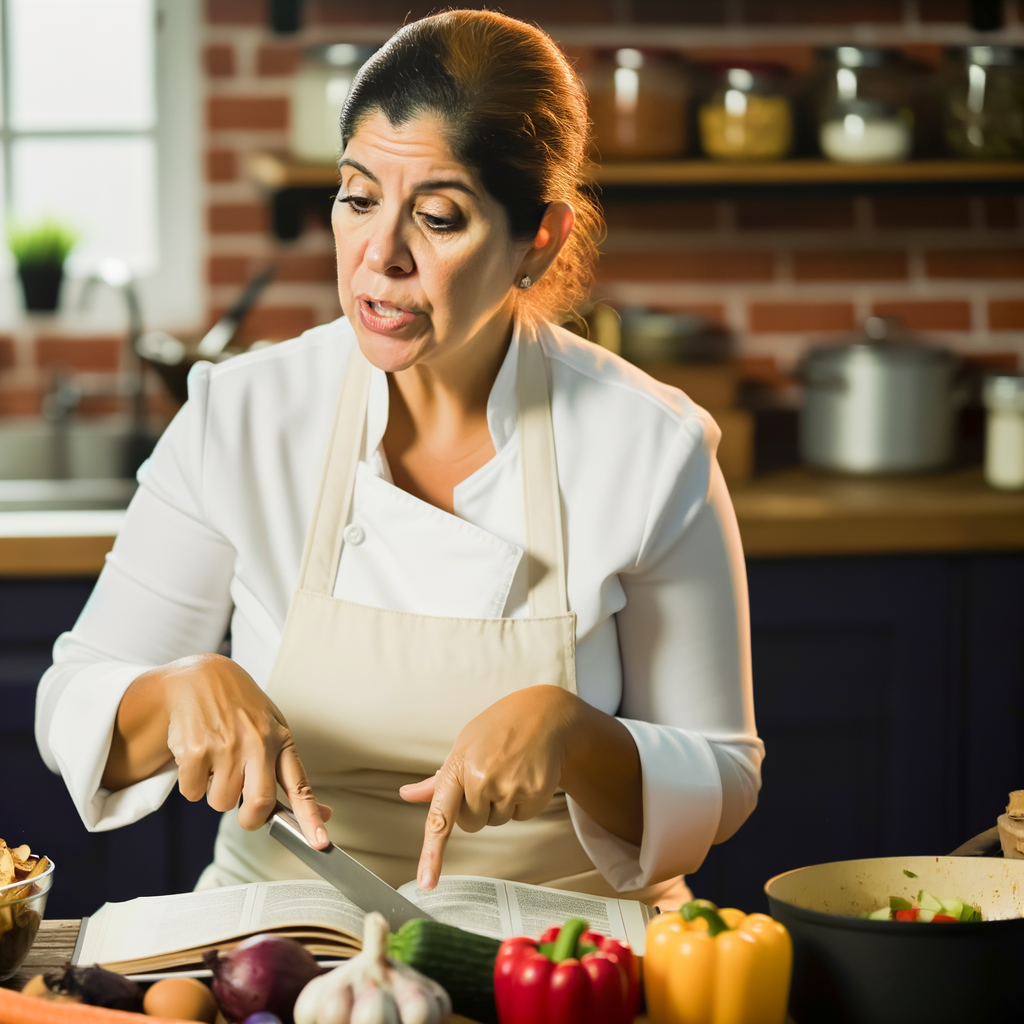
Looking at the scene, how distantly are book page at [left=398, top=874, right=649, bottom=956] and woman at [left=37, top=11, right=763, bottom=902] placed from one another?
121 millimetres

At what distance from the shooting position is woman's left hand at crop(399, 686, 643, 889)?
3.25 feet

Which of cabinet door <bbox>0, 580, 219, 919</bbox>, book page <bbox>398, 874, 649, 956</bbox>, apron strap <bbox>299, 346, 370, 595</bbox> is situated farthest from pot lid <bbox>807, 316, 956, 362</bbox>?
book page <bbox>398, 874, 649, 956</bbox>

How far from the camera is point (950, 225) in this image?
2.52 m

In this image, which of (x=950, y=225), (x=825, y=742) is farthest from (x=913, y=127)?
(x=825, y=742)

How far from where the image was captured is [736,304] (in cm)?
253

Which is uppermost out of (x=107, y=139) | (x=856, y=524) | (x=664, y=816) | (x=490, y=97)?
(x=107, y=139)

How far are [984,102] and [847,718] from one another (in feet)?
3.67

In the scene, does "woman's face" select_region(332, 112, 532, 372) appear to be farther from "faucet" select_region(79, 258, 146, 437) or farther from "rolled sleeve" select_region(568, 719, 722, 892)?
"faucet" select_region(79, 258, 146, 437)

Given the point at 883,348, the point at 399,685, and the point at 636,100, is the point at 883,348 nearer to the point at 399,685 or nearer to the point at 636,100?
the point at 636,100

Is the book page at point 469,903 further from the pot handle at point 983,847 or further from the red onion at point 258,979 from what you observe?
the pot handle at point 983,847

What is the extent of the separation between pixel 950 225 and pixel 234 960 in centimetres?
218

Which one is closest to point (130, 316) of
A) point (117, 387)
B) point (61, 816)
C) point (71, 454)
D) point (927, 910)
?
point (117, 387)

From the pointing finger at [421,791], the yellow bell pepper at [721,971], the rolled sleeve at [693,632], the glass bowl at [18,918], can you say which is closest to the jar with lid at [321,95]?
the rolled sleeve at [693,632]

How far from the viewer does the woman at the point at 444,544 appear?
114 centimetres
